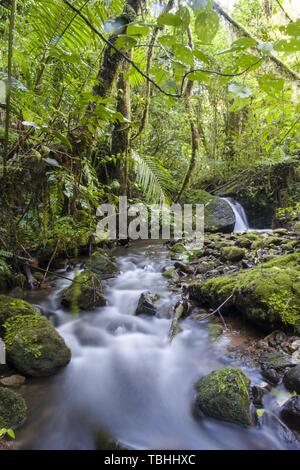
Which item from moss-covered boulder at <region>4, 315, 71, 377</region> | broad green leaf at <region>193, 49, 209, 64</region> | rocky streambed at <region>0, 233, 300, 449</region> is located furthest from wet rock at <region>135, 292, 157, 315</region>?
broad green leaf at <region>193, 49, 209, 64</region>

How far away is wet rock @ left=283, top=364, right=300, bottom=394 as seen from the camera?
2246 millimetres

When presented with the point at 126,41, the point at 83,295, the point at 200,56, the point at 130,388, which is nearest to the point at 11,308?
the point at 83,295

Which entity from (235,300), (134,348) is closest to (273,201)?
(235,300)

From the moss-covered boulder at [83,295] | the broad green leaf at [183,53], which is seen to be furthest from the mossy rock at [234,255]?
the broad green leaf at [183,53]

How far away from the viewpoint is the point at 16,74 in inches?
Answer: 125

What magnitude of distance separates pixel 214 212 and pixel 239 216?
840 mm

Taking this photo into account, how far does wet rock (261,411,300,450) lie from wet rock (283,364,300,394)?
0.80 feet

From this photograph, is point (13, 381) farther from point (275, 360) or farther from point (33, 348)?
point (275, 360)

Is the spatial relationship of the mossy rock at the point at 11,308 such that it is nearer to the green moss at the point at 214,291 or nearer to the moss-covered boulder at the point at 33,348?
the moss-covered boulder at the point at 33,348

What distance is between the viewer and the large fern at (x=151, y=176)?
4.84 m

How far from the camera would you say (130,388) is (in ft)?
8.79

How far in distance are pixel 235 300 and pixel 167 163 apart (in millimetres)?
6839

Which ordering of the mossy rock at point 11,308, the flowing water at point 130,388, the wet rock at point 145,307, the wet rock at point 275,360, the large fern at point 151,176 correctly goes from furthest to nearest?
1. the large fern at point 151,176
2. the wet rock at point 145,307
3. the mossy rock at point 11,308
4. the wet rock at point 275,360
5. the flowing water at point 130,388
